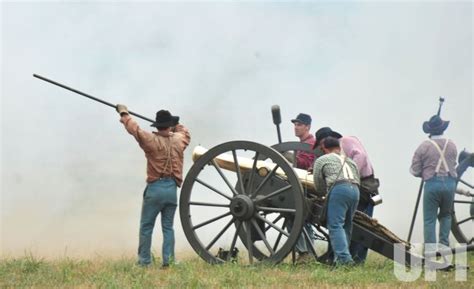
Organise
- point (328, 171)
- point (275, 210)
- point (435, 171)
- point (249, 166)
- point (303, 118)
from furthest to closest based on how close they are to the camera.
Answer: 1. point (303, 118)
2. point (435, 171)
3. point (249, 166)
4. point (275, 210)
5. point (328, 171)

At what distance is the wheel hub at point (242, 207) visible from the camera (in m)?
9.21

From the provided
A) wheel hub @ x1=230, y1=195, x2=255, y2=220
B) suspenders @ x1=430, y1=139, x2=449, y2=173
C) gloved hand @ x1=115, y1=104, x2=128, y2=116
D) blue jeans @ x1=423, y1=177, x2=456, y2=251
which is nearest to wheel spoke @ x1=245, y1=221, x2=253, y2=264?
wheel hub @ x1=230, y1=195, x2=255, y2=220

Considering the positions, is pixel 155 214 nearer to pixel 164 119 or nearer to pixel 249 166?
pixel 164 119

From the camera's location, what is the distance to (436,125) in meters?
10.0

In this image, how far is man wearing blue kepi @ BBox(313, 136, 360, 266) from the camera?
8969 mm

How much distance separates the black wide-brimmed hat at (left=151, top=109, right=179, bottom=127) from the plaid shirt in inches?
57.7

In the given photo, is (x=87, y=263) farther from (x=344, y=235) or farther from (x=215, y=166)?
(x=344, y=235)

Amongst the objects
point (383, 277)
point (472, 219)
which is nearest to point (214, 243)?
point (383, 277)

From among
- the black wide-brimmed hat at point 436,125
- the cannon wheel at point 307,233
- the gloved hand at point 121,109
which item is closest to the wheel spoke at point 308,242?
the cannon wheel at point 307,233

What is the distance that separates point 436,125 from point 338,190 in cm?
166

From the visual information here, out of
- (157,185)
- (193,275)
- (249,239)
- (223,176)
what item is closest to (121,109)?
(157,185)

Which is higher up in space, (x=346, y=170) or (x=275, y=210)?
(x=346, y=170)

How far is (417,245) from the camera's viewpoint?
9.42 meters

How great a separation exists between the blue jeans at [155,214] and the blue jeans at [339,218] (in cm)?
152
